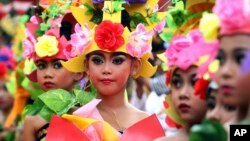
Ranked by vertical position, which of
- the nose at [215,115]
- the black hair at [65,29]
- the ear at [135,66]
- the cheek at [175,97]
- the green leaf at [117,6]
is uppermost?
the black hair at [65,29]

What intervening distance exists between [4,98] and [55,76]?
4.20 meters

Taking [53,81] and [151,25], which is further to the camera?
[53,81]

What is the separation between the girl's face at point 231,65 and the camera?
190 inches

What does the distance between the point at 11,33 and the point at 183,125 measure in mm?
10811

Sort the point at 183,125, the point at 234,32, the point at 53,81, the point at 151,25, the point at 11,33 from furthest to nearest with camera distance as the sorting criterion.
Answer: the point at 11,33 < the point at 53,81 < the point at 151,25 < the point at 183,125 < the point at 234,32

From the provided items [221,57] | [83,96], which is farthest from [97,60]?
[221,57]

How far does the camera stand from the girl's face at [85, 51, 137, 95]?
711cm

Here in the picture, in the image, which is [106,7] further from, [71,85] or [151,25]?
[71,85]

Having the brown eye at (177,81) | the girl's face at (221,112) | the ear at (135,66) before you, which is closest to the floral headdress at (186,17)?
the brown eye at (177,81)

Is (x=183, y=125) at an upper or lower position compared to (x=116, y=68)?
lower

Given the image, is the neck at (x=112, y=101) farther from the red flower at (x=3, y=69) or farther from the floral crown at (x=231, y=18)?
the red flower at (x=3, y=69)

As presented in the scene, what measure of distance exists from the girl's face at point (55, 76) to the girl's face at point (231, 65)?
3.42 meters

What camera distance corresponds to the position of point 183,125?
5781 mm

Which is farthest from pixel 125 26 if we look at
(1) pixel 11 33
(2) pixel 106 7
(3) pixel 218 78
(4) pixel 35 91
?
(1) pixel 11 33
